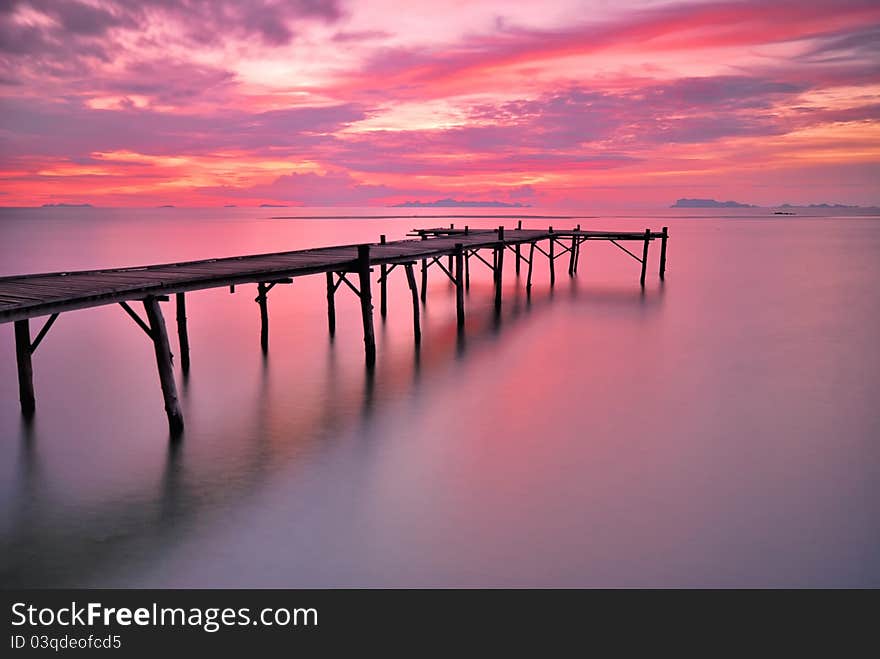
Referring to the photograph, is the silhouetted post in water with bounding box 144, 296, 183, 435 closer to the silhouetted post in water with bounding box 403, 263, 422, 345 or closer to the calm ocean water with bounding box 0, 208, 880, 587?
the calm ocean water with bounding box 0, 208, 880, 587

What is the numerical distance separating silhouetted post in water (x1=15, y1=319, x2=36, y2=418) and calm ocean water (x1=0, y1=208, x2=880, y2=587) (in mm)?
389

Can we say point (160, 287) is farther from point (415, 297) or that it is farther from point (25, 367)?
point (415, 297)

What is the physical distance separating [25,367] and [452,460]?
7.07m

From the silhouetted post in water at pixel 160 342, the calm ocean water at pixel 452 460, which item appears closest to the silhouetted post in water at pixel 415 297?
the calm ocean water at pixel 452 460

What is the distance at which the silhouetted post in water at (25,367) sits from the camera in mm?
11000

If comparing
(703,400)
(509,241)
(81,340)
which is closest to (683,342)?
(703,400)

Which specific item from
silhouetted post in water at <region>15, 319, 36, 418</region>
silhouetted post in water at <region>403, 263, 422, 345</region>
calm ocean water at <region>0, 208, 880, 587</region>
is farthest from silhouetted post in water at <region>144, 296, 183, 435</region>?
silhouetted post in water at <region>403, 263, 422, 345</region>

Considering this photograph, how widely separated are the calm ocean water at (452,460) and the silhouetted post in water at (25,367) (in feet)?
1.28

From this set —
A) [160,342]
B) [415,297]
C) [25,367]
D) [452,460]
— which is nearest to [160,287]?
[160,342]

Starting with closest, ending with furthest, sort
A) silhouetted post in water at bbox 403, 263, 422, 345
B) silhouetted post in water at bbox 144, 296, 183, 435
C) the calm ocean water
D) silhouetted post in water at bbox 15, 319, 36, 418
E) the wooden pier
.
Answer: the calm ocean water → the wooden pier → silhouetted post in water at bbox 144, 296, 183, 435 → silhouetted post in water at bbox 15, 319, 36, 418 → silhouetted post in water at bbox 403, 263, 422, 345

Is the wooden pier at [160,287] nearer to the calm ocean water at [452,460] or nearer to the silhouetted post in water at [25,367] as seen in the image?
the silhouetted post in water at [25,367]

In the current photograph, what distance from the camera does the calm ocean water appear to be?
7176mm
